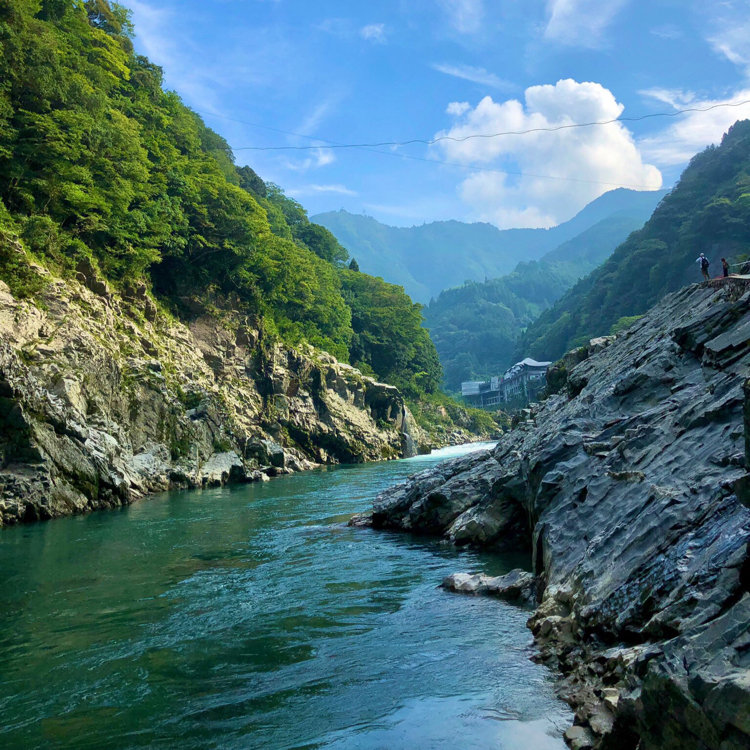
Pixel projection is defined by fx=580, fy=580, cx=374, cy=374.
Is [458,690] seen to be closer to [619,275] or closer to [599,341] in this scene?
[599,341]

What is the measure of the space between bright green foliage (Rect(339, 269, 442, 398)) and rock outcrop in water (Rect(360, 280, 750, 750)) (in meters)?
62.3

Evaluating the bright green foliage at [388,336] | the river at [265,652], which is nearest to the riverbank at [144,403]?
the river at [265,652]

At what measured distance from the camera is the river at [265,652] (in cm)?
629

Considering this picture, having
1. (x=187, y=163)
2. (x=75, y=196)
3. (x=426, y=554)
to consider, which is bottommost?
(x=426, y=554)

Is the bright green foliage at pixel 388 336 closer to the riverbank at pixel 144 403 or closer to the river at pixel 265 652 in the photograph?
the riverbank at pixel 144 403

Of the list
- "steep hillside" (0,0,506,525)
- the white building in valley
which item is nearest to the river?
"steep hillside" (0,0,506,525)

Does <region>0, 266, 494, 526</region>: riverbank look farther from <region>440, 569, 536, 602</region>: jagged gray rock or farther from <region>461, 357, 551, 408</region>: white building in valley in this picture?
<region>461, 357, 551, 408</region>: white building in valley

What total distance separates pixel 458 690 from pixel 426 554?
7787mm

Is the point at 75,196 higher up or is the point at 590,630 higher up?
the point at 75,196

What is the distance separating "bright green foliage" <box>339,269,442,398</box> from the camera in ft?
263

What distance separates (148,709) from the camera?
6.82 metres

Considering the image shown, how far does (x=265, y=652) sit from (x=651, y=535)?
5.66 metres

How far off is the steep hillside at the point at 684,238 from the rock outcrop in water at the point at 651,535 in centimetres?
7273

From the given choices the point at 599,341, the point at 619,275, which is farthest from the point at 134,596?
the point at 619,275
